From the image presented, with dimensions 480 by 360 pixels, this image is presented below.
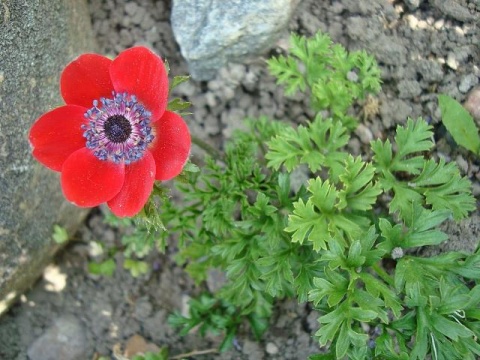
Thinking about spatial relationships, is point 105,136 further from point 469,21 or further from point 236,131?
point 469,21

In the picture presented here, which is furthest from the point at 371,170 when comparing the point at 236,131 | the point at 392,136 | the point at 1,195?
the point at 1,195

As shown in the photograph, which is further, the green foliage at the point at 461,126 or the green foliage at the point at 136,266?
the green foliage at the point at 136,266

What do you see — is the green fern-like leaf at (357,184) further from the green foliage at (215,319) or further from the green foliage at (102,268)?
the green foliage at (102,268)

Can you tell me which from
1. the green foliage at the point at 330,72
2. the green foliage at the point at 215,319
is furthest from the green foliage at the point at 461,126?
the green foliage at the point at 215,319

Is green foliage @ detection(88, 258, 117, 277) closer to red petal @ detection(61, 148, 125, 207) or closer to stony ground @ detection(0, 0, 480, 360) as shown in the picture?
stony ground @ detection(0, 0, 480, 360)

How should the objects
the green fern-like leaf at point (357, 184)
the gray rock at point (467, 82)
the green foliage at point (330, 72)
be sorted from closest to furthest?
the green fern-like leaf at point (357, 184)
the green foliage at point (330, 72)
the gray rock at point (467, 82)

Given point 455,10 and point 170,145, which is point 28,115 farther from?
point 455,10

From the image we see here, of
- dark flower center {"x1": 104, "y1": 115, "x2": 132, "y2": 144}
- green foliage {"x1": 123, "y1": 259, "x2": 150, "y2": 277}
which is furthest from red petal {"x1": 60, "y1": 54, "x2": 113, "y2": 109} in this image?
green foliage {"x1": 123, "y1": 259, "x2": 150, "y2": 277}
